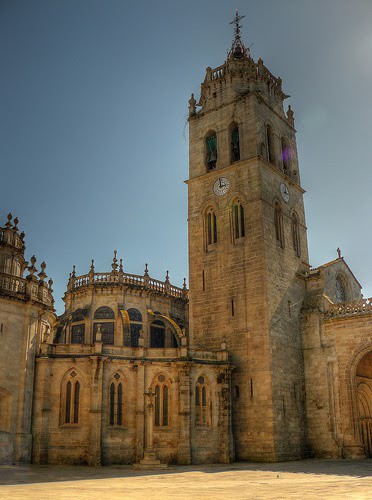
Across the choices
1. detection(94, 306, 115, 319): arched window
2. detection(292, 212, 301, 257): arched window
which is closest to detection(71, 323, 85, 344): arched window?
detection(94, 306, 115, 319): arched window

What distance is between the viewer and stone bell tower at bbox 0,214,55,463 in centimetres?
2744

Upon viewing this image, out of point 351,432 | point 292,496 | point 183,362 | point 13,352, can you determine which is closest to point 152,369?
point 183,362

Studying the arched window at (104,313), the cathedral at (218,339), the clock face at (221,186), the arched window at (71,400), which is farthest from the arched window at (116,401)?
the clock face at (221,186)

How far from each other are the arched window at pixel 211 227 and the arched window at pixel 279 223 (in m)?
4.16

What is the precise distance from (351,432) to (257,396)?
5959 millimetres

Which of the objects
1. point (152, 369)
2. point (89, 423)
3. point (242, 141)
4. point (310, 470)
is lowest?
point (310, 470)

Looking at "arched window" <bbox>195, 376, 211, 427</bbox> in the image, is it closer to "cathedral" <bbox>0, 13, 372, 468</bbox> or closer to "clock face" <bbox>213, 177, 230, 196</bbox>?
"cathedral" <bbox>0, 13, 372, 468</bbox>

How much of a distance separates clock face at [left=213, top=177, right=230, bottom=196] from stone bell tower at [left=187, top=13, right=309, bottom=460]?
0.26 ft

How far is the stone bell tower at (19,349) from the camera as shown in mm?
27438

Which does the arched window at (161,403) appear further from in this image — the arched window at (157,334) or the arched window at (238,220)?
the arched window at (157,334)

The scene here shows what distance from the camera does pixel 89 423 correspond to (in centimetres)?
2864

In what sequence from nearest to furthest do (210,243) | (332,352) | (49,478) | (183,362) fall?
1. (49,478)
2. (183,362)
3. (332,352)
4. (210,243)

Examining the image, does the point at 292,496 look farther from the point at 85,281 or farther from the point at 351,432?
the point at 85,281

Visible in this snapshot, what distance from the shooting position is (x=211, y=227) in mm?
37781
